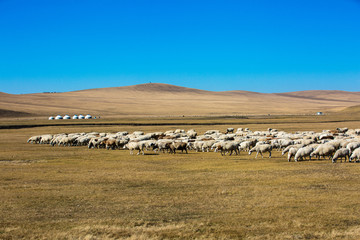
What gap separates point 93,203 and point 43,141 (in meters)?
25.4

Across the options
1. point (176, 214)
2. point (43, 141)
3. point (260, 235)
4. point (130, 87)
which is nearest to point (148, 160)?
point (176, 214)

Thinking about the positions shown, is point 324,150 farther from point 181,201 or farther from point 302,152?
point 181,201

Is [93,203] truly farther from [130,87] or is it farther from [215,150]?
[130,87]

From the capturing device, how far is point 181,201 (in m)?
11.2

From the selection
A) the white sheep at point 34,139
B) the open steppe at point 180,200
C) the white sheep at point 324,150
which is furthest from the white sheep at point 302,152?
the white sheep at point 34,139

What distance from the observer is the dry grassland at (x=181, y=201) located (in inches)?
336

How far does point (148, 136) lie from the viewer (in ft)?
109

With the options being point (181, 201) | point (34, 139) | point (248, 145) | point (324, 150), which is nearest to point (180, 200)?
point (181, 201)

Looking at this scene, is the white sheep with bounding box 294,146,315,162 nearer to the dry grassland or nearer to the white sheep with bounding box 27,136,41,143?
the dry grassland

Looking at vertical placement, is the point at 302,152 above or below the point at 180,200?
above

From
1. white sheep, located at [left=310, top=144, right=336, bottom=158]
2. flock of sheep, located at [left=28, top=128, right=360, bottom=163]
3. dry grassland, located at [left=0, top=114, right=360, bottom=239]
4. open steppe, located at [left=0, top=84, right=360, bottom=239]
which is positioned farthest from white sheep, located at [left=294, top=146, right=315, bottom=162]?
dry grassland, located at [left=0, top=114, right=360, bottom=239]

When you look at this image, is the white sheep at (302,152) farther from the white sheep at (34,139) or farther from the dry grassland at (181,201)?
the white sheep at (34,139)

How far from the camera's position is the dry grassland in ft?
28.0

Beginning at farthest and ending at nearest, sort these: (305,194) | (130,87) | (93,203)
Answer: (130,87) < (305,194) < (93,203)
